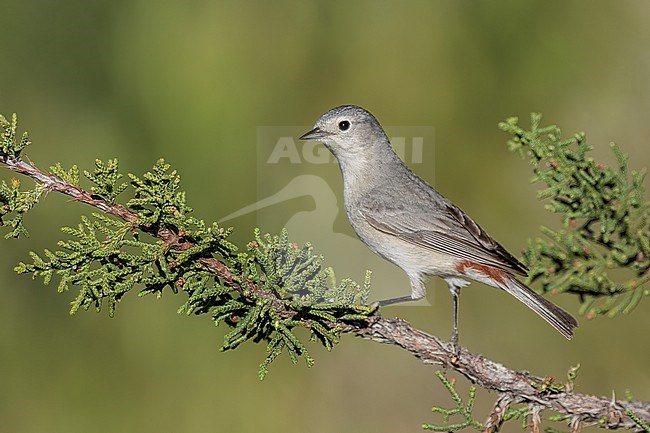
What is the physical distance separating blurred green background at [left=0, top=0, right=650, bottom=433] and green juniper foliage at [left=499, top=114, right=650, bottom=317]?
5.13 feet

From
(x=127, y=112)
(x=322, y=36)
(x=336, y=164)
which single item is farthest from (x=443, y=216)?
(x=127, y=112)

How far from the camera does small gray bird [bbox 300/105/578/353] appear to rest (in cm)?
297

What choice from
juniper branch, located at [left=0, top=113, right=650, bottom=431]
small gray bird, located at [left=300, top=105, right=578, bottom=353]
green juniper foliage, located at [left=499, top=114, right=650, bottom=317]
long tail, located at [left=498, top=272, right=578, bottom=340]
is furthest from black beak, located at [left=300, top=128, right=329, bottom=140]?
green juniper foliage, located at [left=499, top=114, right=650, bottom=317]

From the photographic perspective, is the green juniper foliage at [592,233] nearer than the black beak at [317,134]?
Yes

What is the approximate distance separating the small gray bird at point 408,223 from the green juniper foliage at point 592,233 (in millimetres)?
691

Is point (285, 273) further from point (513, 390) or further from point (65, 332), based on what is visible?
point (65, 332)

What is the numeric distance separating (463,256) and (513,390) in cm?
94

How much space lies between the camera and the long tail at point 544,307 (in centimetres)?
276

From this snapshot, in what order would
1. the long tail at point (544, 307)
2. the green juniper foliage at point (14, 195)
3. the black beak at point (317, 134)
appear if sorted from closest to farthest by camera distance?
the green juniper foliage at point (14, 195)
the long tail at point (544, 307)
the black beak at point (317, 134)

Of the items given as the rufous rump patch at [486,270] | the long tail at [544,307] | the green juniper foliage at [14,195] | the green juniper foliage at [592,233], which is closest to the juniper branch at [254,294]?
the green juniper foliage at [14,195]

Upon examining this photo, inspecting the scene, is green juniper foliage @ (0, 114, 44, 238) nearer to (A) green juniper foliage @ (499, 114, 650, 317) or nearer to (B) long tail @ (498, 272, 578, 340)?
(A) green juniper foliage @ (499, 114, 650, 317)

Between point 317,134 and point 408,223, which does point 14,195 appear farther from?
point 408,223

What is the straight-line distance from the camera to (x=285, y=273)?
2107mm

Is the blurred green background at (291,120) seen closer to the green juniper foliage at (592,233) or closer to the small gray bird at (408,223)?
the small gray bird at (408,223)
